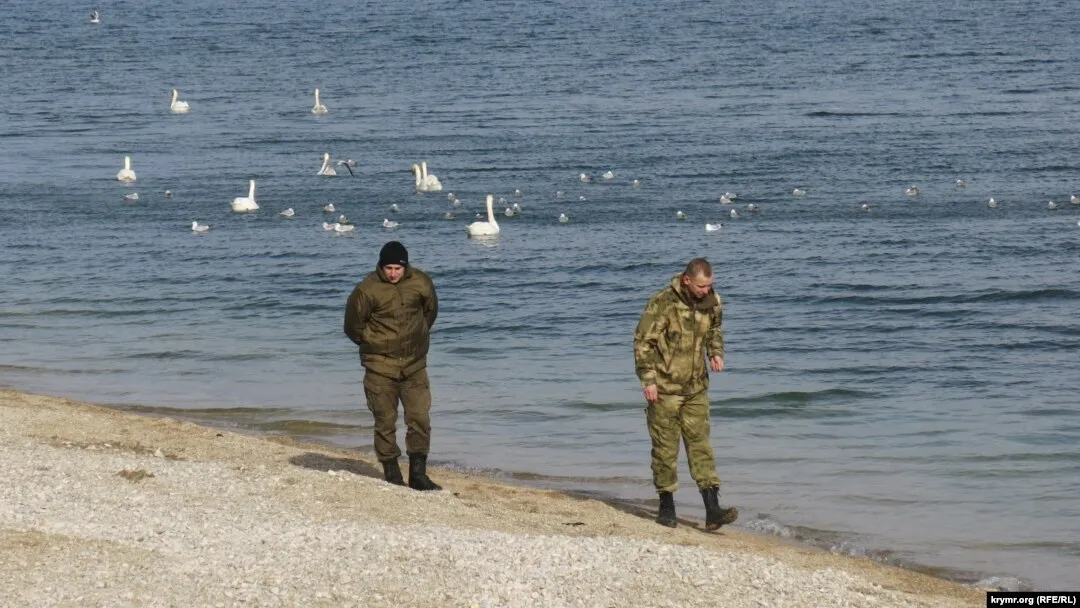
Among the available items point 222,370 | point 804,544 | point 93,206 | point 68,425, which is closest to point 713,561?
point 804,544

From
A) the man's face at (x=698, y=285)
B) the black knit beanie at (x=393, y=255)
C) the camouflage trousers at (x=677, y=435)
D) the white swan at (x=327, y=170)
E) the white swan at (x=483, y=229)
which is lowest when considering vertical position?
the camouflage trousers at (x=677, y=435)

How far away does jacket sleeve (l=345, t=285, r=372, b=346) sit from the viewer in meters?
10.5

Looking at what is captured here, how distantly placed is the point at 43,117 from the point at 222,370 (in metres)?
32.5

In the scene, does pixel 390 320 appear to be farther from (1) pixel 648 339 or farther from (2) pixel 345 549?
(2) pixel 345 549

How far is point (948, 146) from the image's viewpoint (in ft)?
116

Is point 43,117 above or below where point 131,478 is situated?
above

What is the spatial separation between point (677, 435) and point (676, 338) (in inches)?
27.8

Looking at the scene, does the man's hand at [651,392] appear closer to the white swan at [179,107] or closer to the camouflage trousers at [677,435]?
the camouflage trousers at [677,435]

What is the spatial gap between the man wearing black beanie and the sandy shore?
582 millimetres

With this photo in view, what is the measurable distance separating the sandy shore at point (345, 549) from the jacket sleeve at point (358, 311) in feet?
3.65

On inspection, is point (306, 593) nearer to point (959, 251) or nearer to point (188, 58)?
point (959, 251)

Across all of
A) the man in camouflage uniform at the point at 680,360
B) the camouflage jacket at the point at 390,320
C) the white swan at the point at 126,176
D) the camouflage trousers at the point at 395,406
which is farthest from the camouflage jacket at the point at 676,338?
the white swan at the point at 126,176

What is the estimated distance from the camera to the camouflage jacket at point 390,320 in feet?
34.5

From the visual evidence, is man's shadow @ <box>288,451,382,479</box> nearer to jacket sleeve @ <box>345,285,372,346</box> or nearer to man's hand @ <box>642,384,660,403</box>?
jacket sleeve @ <box>345,285,372,346</box>
